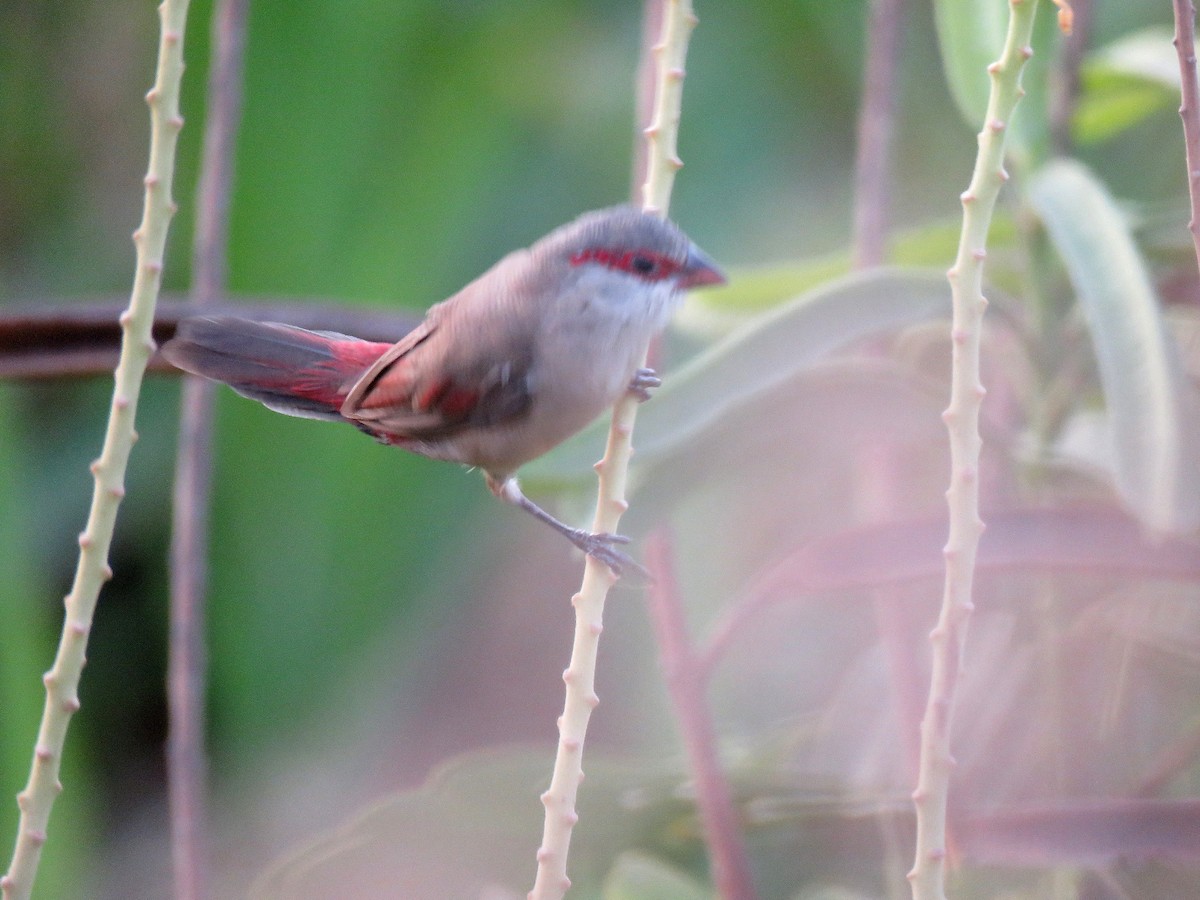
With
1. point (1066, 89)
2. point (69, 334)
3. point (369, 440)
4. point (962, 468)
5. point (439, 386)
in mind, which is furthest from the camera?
point (369, 440)

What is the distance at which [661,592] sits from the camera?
0.81 meters

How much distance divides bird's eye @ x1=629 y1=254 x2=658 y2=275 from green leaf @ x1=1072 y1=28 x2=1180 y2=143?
0.49 metres

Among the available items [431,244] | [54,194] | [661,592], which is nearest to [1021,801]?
[661,592]

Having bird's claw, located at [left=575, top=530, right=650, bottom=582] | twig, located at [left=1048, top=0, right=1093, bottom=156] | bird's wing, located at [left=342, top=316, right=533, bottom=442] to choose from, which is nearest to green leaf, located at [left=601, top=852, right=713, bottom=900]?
bird's claw, located at [left=575, top=530, right=650, bottom=582]

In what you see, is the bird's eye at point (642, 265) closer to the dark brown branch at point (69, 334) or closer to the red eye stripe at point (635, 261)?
the red eye stripe at point (635, 261)

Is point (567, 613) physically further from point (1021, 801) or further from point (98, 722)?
point (1021, 801)

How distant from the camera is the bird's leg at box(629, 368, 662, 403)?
78cm

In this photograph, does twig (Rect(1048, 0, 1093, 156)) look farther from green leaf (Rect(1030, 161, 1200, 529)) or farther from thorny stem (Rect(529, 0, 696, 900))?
thorny stem (Rect(529, 0, 696, 900))

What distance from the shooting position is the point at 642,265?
786 millimetres

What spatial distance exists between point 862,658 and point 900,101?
99cm

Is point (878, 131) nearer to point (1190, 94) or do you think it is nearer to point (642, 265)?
point (642, 265)

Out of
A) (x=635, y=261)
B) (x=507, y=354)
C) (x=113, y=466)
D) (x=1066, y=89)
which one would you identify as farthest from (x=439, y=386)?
(x=1066, y=89)

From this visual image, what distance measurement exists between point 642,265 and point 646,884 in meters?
0.43

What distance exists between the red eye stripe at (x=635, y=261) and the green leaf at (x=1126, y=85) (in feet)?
1.58
